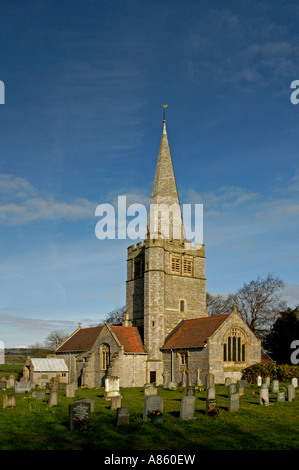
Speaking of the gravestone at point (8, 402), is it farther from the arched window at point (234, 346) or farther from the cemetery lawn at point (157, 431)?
the arched window at point (234, 346)

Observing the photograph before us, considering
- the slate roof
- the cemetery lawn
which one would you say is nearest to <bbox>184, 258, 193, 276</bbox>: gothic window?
the slate roof

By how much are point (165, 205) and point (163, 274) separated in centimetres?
778

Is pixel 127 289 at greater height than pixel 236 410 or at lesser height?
greater

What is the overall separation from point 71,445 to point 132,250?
32.7 m

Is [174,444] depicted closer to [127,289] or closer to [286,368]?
[286,368]

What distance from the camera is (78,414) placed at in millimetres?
15883

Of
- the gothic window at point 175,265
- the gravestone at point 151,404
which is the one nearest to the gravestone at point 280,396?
the gravestone at point 151,404

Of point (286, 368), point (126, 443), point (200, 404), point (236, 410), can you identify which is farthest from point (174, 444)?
point (286, 368)

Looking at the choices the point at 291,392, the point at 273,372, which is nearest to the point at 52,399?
the point at 291,392

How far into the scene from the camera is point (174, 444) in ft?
45.3

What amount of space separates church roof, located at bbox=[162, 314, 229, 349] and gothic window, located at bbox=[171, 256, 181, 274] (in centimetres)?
499

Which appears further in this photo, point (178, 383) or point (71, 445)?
point (178, 383)

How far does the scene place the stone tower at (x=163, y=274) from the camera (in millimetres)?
39875
